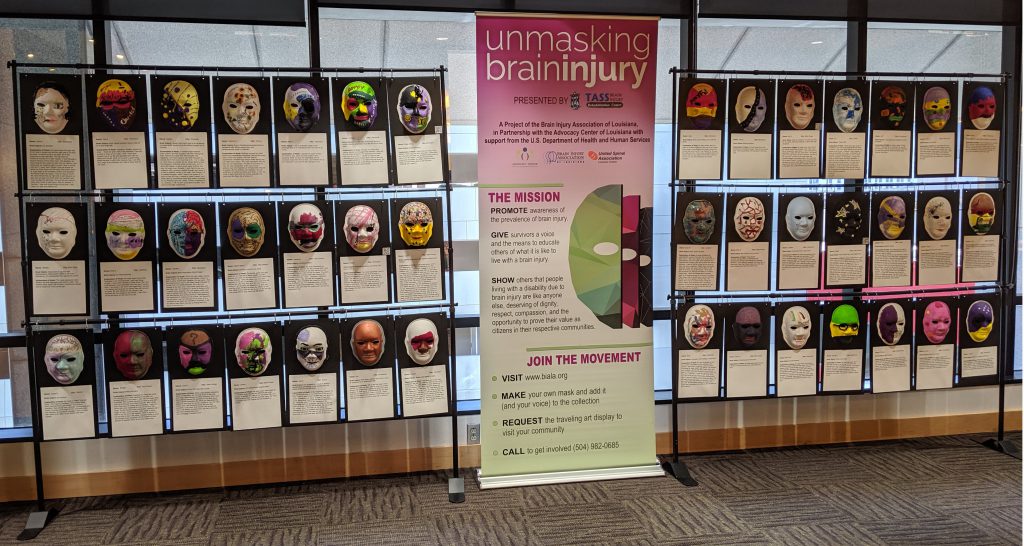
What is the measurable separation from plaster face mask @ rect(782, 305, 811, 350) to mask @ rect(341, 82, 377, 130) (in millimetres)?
2123

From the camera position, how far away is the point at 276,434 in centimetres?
343

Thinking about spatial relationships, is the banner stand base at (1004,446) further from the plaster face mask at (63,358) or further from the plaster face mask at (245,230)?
the plaster face mask at (63,358)

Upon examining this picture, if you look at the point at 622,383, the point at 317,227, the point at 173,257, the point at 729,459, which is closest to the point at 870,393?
the point at 729,459

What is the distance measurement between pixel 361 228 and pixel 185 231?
0.71 metres

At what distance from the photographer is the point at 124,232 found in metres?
2.98

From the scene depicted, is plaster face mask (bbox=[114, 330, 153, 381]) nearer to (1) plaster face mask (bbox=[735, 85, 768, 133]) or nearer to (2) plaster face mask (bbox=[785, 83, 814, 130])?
(1) plaster face mask (bbox=[735, 85, 768, 133])

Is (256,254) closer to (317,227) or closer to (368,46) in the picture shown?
(317,227)

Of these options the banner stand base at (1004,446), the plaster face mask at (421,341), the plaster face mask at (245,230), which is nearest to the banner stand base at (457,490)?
the plaster face mask at (421,341)

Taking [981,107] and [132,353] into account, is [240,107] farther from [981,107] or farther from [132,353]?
[981,107]

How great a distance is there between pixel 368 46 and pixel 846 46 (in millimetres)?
2393

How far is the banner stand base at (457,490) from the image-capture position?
3201 millimetres

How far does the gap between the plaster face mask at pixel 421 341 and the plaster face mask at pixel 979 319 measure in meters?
2.64

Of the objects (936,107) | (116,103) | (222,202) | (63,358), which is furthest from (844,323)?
(63,358)

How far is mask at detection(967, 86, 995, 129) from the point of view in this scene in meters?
3.52
